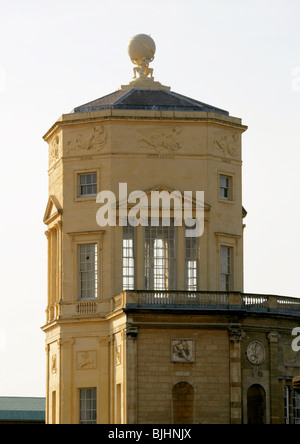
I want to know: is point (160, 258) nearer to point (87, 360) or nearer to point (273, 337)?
point (87, 360)

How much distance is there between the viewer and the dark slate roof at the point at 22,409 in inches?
4793

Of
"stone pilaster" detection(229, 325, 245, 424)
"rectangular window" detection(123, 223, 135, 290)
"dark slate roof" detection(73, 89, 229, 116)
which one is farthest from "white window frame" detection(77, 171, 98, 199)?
"stone pilaster" detection(229, 325, 245, 424)

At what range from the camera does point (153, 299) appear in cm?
8050

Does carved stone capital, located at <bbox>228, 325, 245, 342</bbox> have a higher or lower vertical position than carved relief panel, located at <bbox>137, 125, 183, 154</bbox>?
lower

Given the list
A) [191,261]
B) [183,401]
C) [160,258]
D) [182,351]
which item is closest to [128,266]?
[160,258]

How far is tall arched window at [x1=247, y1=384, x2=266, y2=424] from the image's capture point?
8150 centimetres

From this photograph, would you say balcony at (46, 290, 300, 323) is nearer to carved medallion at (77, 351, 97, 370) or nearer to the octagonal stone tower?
the octagonal stone tower

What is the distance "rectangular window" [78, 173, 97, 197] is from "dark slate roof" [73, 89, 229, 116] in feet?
11.2

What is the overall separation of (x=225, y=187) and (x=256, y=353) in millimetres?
9831

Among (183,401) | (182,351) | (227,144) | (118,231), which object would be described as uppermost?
(227,144)

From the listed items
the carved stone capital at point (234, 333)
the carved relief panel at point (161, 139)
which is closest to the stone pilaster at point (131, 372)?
the carved stone capital at point (234, 333)

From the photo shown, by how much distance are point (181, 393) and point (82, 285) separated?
Answer: 8718 millimetres

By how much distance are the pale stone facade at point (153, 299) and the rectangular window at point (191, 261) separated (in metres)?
0.27
